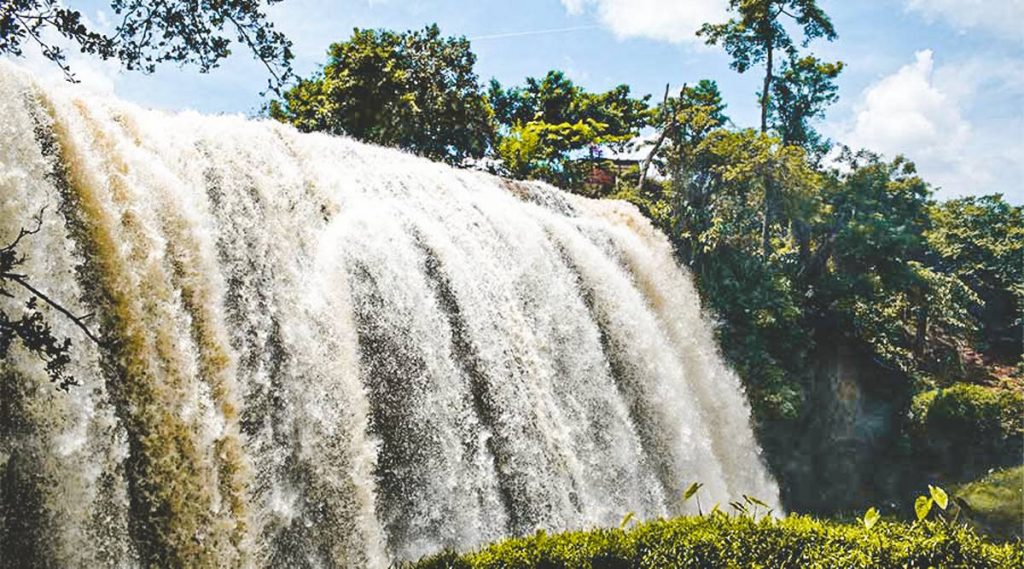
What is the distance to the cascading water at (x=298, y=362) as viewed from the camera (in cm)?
496

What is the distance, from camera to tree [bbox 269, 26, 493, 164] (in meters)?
17.4

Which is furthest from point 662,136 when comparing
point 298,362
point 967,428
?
point 298,362

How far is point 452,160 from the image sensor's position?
61.6 ft

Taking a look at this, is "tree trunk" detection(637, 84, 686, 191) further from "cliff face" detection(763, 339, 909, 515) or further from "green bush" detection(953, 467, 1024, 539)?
"green bush" detection(953, 467, 1024, 539)

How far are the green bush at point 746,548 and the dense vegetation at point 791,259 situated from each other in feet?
31.0

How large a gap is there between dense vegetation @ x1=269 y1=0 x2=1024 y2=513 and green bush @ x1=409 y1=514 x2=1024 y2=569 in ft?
31.0

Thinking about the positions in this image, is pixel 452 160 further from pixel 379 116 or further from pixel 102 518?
pixel 102 518

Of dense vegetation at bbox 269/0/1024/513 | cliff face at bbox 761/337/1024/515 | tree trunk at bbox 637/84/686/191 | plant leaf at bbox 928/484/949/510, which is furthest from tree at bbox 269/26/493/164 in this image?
plant leaf at bbox 928/484/949/510

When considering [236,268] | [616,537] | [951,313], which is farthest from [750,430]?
[236,268]

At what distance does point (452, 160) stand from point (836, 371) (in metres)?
10.7

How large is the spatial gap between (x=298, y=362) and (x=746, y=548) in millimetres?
4122

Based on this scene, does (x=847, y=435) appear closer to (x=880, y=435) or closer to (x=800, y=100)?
(x=880, y=435)

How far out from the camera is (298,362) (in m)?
6.63

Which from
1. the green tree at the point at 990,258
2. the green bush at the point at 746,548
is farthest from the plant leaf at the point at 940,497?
the green tree at the point at 990,258
